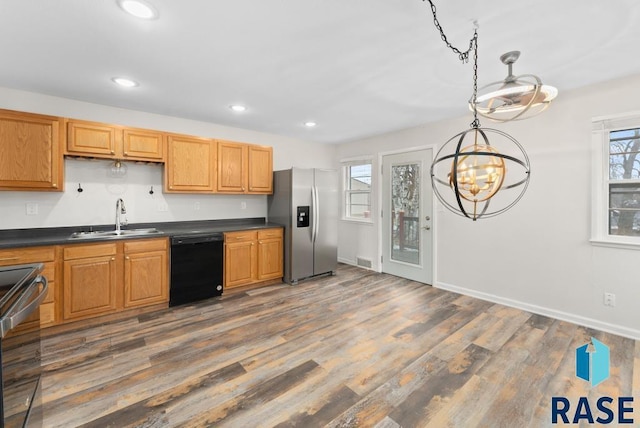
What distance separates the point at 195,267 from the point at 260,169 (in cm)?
171

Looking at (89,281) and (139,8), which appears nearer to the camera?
(139,8)

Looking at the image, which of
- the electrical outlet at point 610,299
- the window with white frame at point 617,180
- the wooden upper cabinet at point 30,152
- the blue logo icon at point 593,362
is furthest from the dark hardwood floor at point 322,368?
the wooden upper cabinet at point 30,152

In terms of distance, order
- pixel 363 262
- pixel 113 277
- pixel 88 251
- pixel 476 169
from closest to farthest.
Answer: pixel 476 169 → pixel 88 251 → pixel 113 277 → pixel 363 262

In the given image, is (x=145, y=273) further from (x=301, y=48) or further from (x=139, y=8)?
(x=301, y=48)

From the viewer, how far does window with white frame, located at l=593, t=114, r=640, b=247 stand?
2.65 m

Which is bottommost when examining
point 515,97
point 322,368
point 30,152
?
point 322,368

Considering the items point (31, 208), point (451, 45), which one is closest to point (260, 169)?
point (31, 208)

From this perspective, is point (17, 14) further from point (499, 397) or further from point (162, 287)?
point (499, 397)

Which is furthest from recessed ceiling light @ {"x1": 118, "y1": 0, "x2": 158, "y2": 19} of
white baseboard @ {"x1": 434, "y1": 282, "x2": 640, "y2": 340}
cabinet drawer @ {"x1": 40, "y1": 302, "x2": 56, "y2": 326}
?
white baseboard @ {"x1": 434, "y1": 282, "x2": 640, "y2": 340}

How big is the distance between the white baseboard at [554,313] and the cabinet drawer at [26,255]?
15.0 ft

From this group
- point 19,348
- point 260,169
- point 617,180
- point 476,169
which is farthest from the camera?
point 260,169

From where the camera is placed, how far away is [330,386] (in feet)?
6.46

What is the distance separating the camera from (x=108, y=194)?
3.46 m

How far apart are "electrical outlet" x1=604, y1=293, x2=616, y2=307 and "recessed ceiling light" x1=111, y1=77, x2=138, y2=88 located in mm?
5028
